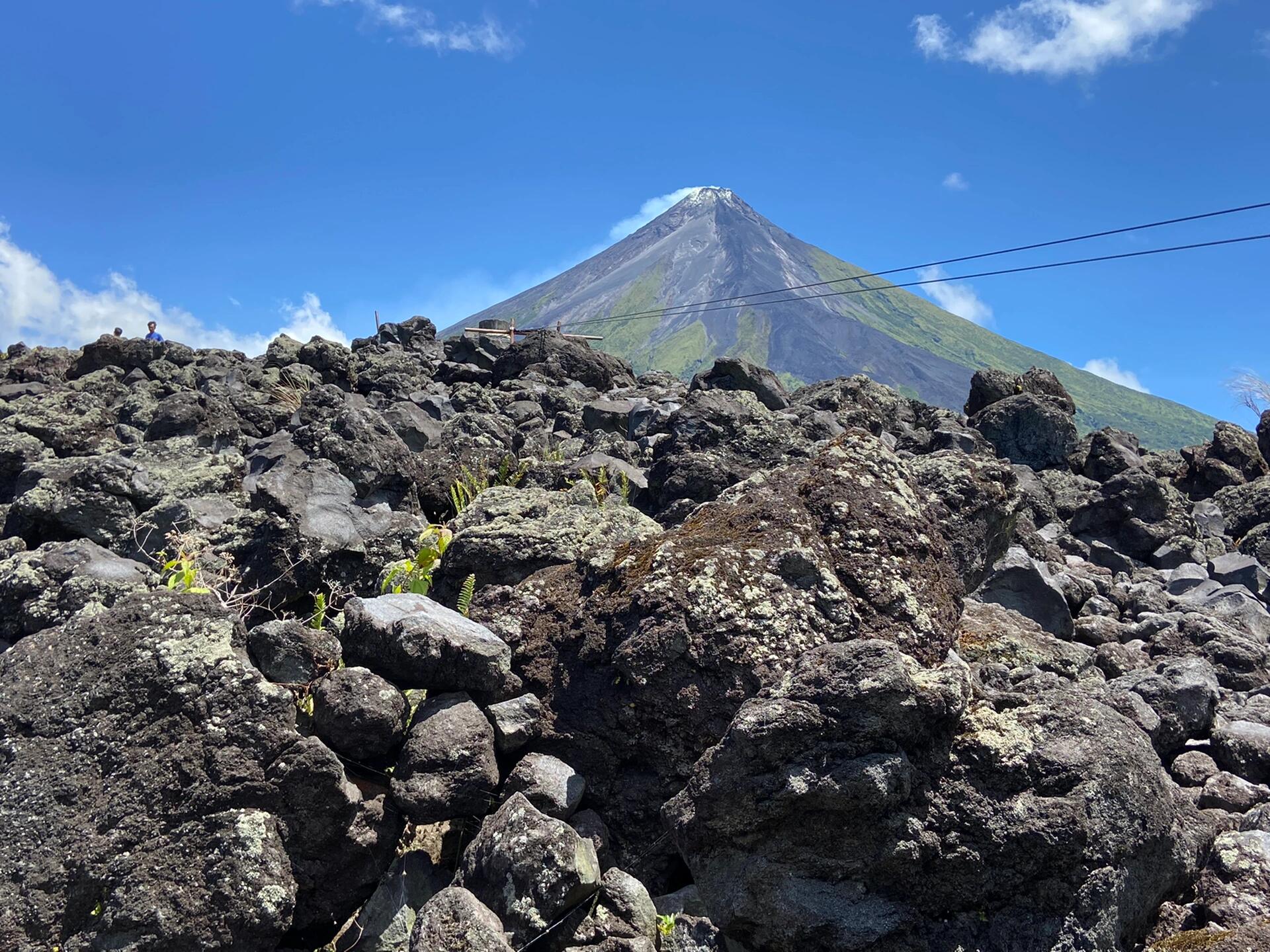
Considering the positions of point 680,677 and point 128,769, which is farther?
point 680,677

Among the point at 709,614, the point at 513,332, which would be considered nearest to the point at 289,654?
the point at 709,614

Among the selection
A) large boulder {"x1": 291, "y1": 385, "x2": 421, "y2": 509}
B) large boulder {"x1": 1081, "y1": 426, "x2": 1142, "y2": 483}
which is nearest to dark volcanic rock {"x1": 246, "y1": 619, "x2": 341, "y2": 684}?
large boulder {"x1": 291, "y1": 385, "x2": 421, "y2": 509}

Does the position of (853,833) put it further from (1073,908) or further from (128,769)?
(128,769)

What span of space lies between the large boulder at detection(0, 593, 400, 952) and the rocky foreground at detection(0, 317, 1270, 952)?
0.5 inches

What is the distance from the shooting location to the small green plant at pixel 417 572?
21.9ft

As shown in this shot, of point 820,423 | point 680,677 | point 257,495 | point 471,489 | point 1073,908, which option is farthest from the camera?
point 820,423

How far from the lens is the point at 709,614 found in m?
4.78

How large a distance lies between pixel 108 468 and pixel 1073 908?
884 centimetres

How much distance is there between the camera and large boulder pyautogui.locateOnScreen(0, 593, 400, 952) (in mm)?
3832

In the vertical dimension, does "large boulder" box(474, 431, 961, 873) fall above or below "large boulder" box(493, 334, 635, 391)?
below

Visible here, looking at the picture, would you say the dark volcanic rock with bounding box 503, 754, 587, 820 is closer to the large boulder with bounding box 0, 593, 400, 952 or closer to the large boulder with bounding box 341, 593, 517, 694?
the large boulder with bounding box 341, 593, 517, 694

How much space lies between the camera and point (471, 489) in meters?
9.98

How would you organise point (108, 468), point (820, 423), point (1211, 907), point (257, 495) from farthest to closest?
1. point (820, 423)
2. point (108, 468)
3. point (257, 495)
4. point (1211, 907)

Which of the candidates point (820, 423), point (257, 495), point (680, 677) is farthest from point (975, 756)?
point (820, 423)
